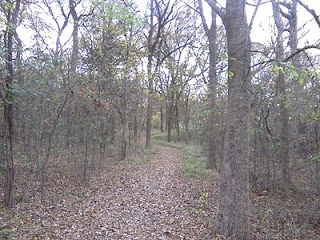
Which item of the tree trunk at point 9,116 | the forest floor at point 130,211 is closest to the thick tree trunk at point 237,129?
the forest floor at point 130,211

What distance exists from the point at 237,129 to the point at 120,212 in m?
3.53

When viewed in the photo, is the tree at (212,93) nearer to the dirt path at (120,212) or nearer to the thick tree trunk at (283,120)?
the dirt path at (120,212)

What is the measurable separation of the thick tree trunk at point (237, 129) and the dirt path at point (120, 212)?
765mm

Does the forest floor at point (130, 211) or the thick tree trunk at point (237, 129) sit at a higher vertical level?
the thick tree trunk at point (237, 129)

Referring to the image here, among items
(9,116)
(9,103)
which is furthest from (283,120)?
(9,116)

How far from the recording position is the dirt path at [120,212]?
4.52 m

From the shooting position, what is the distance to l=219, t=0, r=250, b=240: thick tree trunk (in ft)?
13.5

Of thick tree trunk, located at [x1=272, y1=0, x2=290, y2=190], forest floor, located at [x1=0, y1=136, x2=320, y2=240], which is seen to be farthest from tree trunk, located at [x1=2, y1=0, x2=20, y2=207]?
thick tree trunk, located at [x1=272, y1=0, x2=290, y2=190]

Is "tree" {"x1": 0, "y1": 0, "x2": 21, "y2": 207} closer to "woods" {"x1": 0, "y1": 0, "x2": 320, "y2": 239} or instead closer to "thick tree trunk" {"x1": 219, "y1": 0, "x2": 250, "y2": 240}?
"woods" {"x1": 0, "y1": 0, "x2": 320, "y2": 239}

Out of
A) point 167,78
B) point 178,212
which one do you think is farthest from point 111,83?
point 167,78

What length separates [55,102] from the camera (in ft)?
21.6

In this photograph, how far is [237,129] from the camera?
4.14 metres

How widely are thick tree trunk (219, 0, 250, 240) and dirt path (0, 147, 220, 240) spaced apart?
765 mm

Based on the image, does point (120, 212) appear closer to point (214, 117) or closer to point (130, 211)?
point (130, 211)
